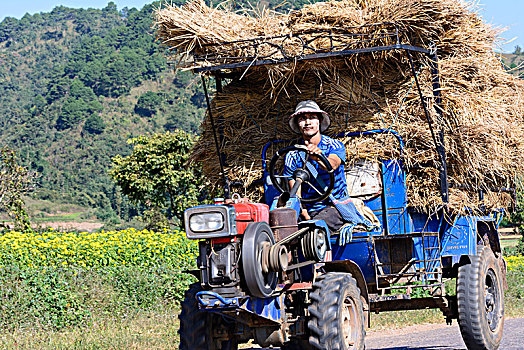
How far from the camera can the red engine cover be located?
21.7 ft

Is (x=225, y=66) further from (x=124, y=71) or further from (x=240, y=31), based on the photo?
(x=124, y=71)

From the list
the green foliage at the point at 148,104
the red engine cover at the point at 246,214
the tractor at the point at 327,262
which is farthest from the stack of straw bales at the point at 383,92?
the green foliage at the point at 148,104

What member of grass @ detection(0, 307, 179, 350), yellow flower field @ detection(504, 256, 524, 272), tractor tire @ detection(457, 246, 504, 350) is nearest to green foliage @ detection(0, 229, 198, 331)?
grass @ detection(0, 307, 179, 350)

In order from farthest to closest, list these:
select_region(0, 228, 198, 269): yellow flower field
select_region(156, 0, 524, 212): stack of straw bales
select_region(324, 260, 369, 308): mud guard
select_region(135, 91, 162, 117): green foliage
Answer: select_region(135, 91, 162, 117): green foliage, select_region(0, 228, 198, 269): yellow flower field, select_region(156, 0, 524, 212): stack of straw bales, select_region(324, 260, 369, 308): mud guard

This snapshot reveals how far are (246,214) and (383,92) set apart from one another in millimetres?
3137

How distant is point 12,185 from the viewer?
26672 millimetres

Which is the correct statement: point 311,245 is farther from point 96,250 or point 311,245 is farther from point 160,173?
point 160,173

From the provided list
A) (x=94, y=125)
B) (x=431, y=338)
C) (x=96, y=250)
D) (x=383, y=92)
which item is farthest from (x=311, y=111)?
(x=94, y=125)

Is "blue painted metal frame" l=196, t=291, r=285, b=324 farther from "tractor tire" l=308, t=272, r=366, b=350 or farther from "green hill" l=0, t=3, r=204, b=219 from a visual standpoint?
"green hill" l=0, t=3, r=204, b=219

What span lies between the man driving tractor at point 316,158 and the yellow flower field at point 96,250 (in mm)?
7394

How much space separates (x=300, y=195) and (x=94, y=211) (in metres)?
78.8

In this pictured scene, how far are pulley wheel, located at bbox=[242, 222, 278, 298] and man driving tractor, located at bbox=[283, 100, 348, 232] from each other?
1.35 meters

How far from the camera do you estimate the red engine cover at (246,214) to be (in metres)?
6.61

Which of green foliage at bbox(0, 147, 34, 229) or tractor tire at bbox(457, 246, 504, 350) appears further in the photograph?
green foliage at bbox(0, 147, 34, 229)
